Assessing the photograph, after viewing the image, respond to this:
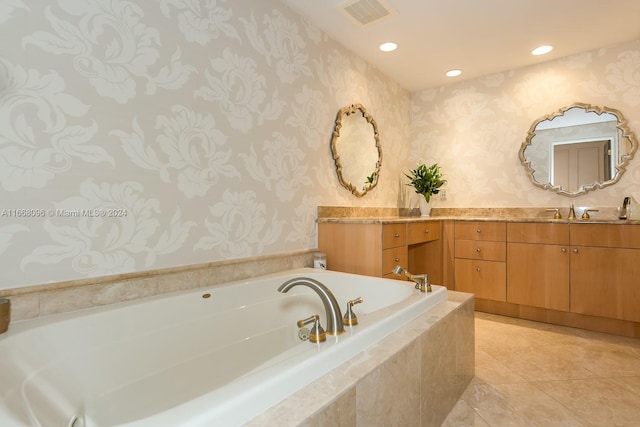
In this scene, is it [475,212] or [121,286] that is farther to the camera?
[475,212]

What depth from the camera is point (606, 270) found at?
228cm

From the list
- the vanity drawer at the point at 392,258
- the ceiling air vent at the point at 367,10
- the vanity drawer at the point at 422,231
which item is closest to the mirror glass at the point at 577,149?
the vanity drawer at the point at 422,231

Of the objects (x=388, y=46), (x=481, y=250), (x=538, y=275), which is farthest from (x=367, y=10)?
(x=538, y=275)

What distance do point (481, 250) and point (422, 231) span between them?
612 millimetres

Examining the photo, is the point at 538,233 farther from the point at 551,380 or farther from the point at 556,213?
the point at 551,380

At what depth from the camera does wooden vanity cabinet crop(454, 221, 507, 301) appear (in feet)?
8.81

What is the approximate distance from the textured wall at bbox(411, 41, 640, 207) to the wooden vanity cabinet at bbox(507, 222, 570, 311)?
1.75 feet

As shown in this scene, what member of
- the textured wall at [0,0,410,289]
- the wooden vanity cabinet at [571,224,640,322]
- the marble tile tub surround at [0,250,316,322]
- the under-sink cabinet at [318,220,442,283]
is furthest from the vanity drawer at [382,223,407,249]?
the wooden vanity cabinet at [571,224,640,322]

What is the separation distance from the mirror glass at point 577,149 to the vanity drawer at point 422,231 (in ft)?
3.31

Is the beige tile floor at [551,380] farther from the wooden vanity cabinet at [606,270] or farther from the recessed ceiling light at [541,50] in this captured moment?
the recessed ceiling light at [541,50]

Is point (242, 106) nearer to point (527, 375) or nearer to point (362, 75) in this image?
point (362, 75)

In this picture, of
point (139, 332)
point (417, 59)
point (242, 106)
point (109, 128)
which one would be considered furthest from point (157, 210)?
point (417, 59)

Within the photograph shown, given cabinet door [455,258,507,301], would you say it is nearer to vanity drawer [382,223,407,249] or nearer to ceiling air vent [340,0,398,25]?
vanity drawer [382,223,407,249]

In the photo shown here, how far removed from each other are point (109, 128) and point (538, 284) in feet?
9.71
